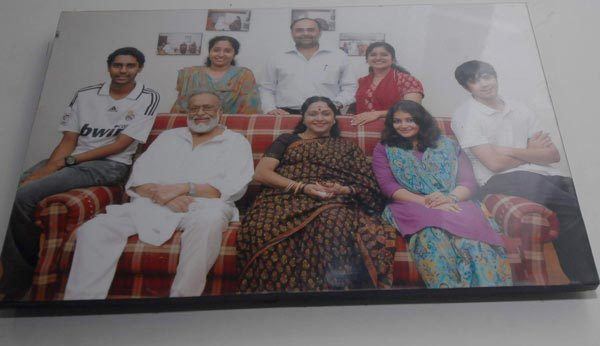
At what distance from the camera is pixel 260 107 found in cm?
181

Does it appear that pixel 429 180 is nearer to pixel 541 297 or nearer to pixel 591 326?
pixel 541 297

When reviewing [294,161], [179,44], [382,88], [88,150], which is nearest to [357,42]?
[382,88]

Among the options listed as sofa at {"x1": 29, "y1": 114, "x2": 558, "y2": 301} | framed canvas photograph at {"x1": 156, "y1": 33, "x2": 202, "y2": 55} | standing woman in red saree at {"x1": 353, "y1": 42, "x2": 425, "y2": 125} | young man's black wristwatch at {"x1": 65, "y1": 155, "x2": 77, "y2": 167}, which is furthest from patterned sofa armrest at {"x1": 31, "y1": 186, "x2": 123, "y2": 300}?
standing woman in red saree at {"x1": 353, "y1": 42, "x2": 425, "y2": 125}

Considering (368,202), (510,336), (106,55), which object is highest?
(106,55)

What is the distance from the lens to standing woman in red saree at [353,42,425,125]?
1773 millimetres

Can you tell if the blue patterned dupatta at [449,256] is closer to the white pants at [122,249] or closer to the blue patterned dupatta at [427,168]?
the blue patterned dupatta at [427,168]

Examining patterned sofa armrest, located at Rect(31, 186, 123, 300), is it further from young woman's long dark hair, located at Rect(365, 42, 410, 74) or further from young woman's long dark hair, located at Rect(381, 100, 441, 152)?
young woman's long dark hair, located at Rect(365, 42, 410, 74)

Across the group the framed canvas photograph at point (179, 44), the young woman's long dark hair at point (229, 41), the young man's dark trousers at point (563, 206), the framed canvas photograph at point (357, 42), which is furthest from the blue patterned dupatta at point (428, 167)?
the framed canvas photograph at point (179, 44)

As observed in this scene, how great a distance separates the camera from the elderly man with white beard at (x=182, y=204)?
1.49 m

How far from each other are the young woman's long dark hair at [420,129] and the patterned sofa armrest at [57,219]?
0.89 metres

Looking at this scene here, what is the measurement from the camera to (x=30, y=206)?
160 centimetres

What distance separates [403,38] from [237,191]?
849 millimetres

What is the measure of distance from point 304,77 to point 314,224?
1.92 ft

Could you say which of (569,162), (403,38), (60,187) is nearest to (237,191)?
(60,187)
